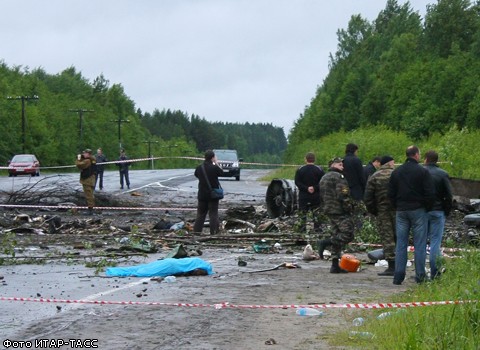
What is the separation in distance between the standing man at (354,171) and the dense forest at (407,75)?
40.4m

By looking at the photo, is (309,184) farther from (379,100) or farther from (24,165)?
(379,100)

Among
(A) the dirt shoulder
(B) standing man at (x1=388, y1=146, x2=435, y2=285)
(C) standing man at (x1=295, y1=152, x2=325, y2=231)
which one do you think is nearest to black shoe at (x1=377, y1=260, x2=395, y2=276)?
(A) the dirt shoulder

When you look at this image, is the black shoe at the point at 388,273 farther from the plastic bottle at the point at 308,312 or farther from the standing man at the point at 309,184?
the standing man at the point at 309,184

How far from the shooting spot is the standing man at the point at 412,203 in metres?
13.0

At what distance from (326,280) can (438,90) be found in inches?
2712

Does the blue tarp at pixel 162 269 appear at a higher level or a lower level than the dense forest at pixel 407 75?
lower

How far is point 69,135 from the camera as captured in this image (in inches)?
4636

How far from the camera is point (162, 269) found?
46.1 feet

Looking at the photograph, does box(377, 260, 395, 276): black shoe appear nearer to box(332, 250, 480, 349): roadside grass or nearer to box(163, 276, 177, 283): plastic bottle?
box(163, 276, 177, 283): plastic bottle

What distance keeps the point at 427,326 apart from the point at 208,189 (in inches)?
502

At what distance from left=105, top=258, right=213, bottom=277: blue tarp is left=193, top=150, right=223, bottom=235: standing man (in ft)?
22.3

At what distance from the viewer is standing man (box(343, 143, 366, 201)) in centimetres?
1897

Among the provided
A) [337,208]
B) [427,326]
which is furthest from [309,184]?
[427,326]

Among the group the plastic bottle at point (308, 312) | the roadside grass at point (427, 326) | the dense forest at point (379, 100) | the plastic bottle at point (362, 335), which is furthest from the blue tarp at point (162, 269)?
the dense forest at point (379, 100)
